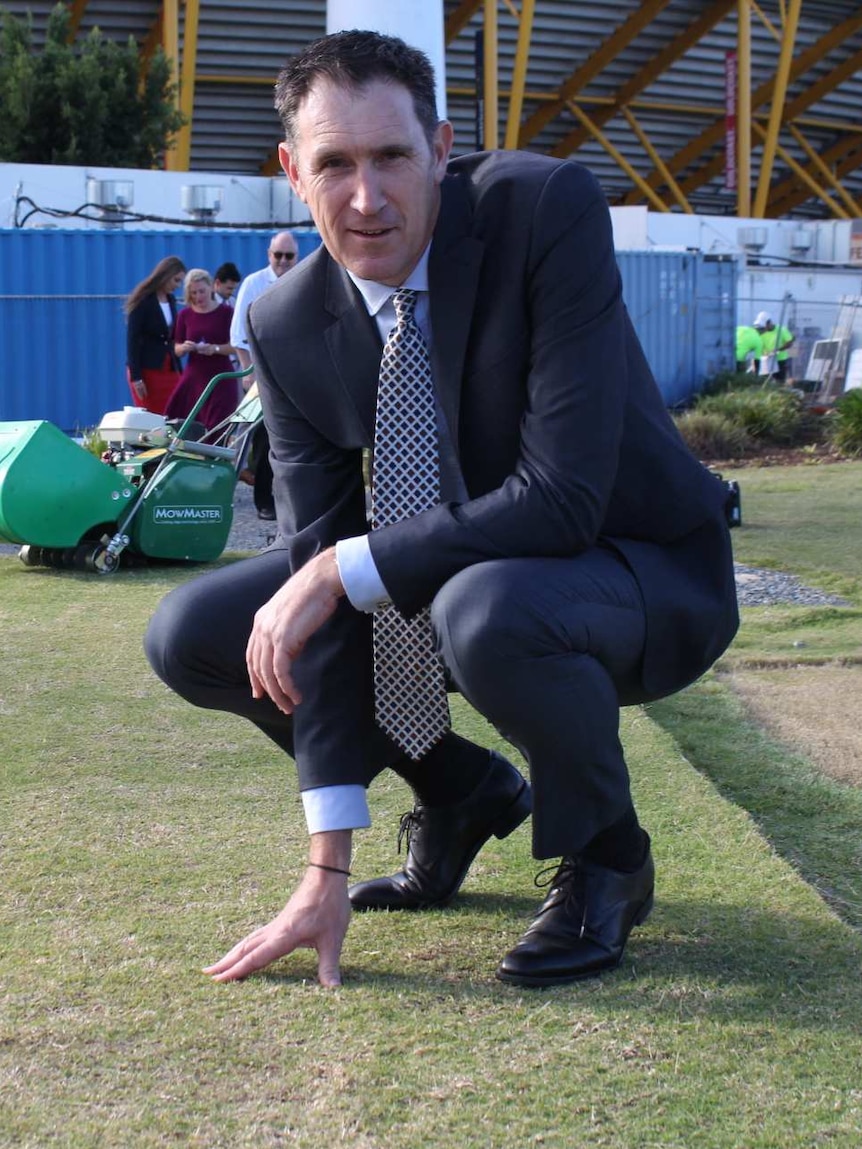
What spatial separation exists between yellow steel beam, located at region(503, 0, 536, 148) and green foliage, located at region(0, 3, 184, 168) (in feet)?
25.9

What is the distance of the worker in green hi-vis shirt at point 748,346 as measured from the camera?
2077 cm

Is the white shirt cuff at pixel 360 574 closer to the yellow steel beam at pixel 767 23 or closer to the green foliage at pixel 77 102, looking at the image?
the green foliage at pixel 77 102

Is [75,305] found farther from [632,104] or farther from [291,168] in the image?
[632,104]

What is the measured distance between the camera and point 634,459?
2.54m

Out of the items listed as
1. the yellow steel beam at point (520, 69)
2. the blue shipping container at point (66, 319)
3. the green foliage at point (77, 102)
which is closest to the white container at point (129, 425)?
the blue shipping container at point (66, 319)

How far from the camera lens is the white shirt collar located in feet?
8.27

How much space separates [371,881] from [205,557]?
17.2 ft

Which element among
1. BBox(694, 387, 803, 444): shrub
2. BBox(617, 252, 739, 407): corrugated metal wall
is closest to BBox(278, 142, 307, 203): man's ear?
BBox(694, 387, 803, 444): shrub

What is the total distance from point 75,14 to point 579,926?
26.8 metres

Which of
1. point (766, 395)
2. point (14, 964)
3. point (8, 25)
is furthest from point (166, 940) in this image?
point (8, 25)

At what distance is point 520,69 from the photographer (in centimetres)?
2867

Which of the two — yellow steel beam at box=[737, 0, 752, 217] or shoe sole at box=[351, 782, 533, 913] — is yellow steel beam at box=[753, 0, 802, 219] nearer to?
yellow steel beam at box=[737, 0, 752, 217]

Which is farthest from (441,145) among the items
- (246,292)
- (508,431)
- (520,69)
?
(520,69)

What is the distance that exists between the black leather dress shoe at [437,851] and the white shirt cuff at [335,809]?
318 millimetres
